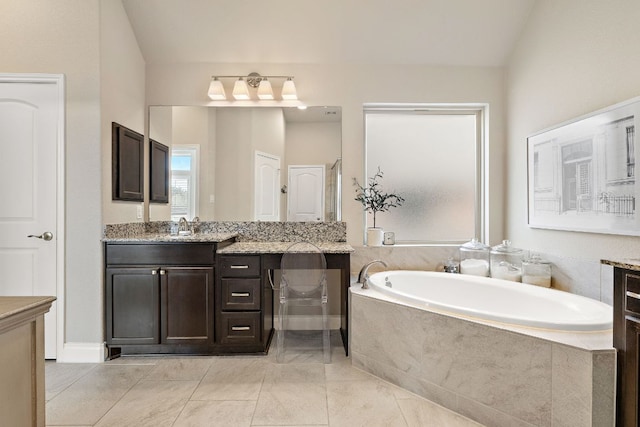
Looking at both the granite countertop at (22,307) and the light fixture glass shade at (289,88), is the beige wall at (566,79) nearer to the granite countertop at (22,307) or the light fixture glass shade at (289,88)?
the light fixture glass shade at (289,88)

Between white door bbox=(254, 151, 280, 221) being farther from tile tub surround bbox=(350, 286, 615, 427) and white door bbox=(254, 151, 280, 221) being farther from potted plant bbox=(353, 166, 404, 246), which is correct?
tile tub surround bbox=(350, 286, 615, 427)

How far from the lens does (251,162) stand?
3205 mm

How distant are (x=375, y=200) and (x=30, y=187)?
2.80 metres

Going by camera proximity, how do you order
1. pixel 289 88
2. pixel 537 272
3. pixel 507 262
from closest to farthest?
1. pixel 537 272
2. pixel 507 262
3. pixel 289 88

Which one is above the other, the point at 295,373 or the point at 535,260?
the point at 535,260

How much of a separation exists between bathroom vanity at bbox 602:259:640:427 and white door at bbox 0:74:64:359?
→ 3436 mm

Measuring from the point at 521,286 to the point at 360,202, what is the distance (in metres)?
1.47

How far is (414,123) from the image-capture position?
3416mm

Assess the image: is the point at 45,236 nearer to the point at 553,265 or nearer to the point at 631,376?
the point at 631,376

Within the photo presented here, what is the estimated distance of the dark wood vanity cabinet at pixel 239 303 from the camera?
8.59ft

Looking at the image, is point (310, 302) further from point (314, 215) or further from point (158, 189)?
point (158, 189)

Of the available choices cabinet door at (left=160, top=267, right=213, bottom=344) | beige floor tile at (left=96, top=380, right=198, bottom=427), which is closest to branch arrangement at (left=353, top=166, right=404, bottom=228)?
cabinet door at (left=160, top=267, right=213, bottom=344)

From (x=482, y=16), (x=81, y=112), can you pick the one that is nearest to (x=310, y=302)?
(x=81, y=112)

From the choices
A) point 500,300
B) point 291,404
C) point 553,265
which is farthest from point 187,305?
point 553,265
